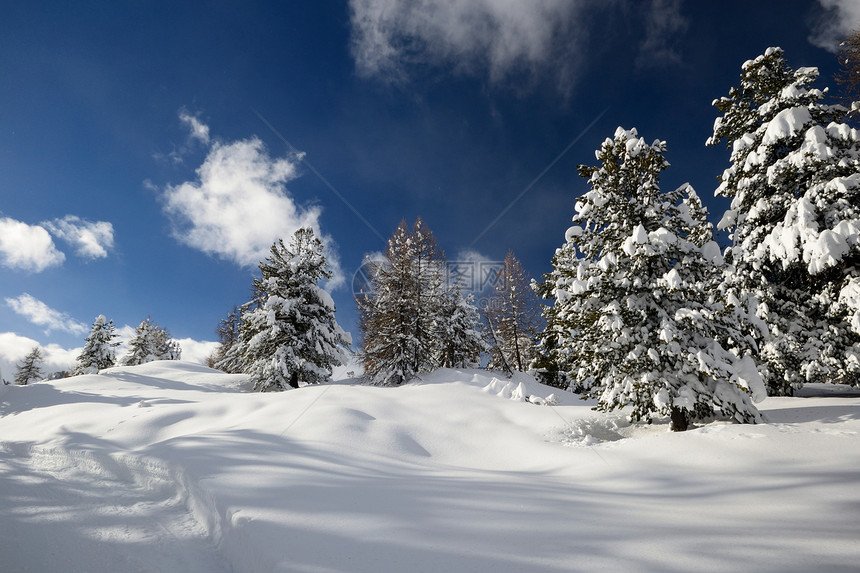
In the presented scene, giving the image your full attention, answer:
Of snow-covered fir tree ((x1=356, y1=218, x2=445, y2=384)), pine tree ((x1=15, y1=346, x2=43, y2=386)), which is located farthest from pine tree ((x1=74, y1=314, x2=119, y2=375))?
snow-covered fir tree ((x1=356, y1=218, x2=445, y2=384))

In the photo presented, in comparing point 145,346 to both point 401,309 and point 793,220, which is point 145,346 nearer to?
point 401,309

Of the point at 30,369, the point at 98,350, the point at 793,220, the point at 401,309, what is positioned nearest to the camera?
the point at 793,220

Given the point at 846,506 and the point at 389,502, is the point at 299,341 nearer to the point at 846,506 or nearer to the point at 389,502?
the point at 389,502

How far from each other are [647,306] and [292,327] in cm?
1725

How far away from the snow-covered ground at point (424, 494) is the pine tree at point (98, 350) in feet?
114

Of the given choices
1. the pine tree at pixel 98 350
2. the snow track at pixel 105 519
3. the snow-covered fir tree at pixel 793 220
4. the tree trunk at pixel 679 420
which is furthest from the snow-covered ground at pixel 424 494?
the pine tree at pixel 98 350

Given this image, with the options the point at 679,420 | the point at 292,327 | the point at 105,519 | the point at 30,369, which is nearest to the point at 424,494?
the point at 105,519

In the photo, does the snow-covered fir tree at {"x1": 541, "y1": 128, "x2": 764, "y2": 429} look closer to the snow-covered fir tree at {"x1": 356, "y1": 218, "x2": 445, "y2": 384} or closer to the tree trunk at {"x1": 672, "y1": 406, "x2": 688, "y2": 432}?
the tree trunk at {"x1": 672, "y1": 406, "x2": 688, "y2": 432}

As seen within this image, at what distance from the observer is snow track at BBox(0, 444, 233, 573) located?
12.8ft

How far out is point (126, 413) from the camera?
10945 millimetres

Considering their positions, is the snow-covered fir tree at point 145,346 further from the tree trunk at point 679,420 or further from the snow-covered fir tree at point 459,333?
the tree trunk at point 679,420

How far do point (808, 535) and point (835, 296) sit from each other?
12.3 m

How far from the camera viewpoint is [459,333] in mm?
25125

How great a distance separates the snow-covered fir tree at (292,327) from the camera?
18.8 meters
